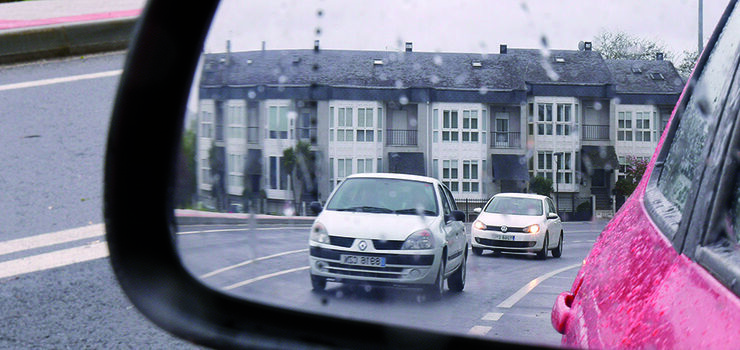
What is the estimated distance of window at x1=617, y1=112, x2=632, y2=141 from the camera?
1.00 meters

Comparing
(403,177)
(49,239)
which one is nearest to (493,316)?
(403,177)

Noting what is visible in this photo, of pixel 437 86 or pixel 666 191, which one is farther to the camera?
pixel 666 191

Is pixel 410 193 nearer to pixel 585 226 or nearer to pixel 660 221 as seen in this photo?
pixel 585 226

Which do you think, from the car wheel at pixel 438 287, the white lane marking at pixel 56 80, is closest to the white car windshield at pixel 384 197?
the car wheel at pixel 438 287

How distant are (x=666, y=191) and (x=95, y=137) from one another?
814 centimetres

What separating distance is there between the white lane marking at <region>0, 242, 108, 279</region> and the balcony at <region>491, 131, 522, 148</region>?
4.82 m

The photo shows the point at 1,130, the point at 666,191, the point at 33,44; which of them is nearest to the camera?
the point at 666,191

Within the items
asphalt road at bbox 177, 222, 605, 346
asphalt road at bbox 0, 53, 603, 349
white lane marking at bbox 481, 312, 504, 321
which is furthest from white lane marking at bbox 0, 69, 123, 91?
asphalt road at bbox 177, 222, 605, 346

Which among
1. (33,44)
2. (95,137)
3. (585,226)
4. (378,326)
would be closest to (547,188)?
(585,226)

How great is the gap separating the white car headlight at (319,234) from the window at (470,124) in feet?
0.87

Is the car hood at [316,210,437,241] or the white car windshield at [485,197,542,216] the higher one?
the white car windshield at [485,197,542,216]

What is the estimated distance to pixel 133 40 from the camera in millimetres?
1460

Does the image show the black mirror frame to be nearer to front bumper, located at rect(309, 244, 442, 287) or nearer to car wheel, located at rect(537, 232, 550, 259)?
front bumper, located at rect(309, 244, 442, 287)

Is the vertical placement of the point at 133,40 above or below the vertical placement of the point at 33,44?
below
